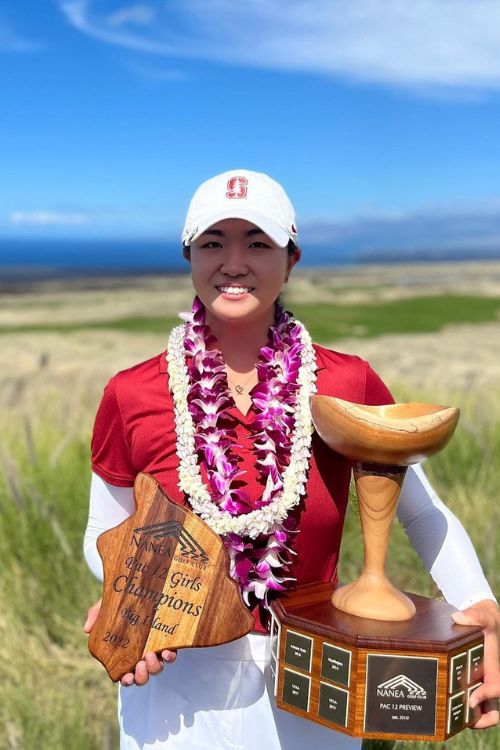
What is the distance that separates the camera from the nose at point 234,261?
101 inches

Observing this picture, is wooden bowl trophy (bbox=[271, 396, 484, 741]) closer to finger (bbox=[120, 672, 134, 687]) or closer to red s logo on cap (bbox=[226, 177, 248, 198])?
finger (bbox=[120, 672, 134, 687])

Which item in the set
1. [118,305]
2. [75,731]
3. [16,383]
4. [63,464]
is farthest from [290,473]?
[118,305]

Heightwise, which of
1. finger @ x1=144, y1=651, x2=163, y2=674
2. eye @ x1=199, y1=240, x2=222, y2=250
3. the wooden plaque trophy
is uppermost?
eye @ x1=199, y1=240, x2=222, y2=250

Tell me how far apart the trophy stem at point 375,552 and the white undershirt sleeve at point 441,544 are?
10.7 inches

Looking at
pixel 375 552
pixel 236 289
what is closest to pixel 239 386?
pixel 236 289

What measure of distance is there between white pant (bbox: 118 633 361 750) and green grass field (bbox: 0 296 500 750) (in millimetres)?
1005

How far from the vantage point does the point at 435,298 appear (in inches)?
1042

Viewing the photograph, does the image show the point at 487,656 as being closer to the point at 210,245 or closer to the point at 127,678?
the point at 127,678

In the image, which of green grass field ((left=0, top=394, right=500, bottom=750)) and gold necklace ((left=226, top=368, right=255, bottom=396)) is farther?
green grass field ((left=0, top=394, right=500, bottom=750))

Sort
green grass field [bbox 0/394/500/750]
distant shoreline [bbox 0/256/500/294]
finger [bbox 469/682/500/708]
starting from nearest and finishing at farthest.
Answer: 1. finger [bbox 469/682/500/708]
2. green grass field [bbox 0/394/500/750]
3. distant shoreline [bbox 0/256/500/294]

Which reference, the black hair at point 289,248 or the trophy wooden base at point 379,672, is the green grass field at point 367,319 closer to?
the black hair at point 289,248

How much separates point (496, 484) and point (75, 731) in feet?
12.1

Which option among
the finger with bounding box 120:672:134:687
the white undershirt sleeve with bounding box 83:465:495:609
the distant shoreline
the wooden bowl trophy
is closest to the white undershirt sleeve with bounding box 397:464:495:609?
the white undershirt sleeve with bounding box 83:465:495:609

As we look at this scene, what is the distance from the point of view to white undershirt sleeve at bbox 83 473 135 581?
2.81 metres
